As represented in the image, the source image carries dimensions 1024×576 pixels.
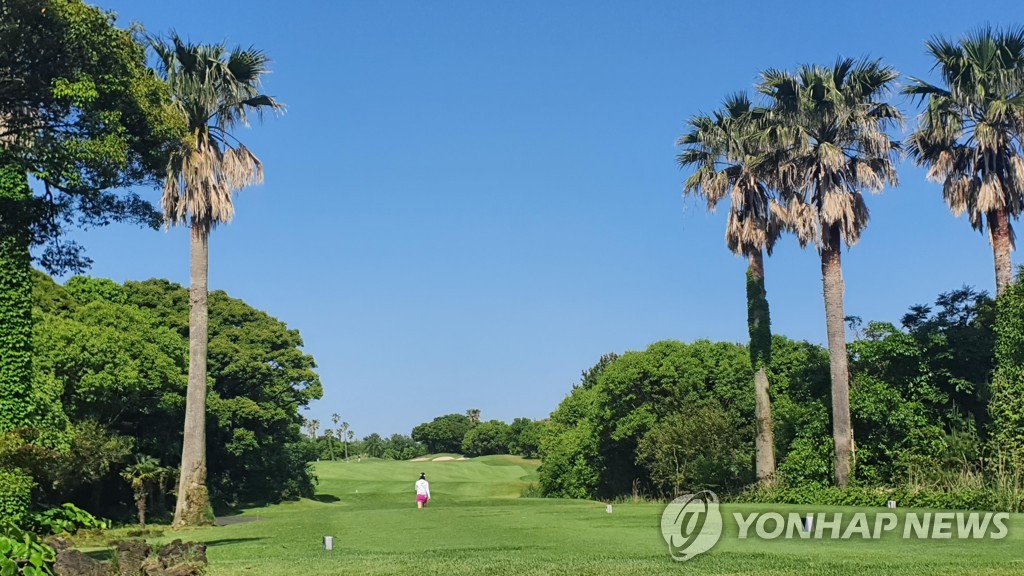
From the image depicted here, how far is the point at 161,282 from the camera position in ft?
141

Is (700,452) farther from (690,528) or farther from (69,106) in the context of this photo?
(69,106)

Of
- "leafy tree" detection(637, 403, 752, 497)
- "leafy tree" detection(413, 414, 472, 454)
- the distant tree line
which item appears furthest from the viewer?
"leafy tree" detection(413, 414, 472, 454)

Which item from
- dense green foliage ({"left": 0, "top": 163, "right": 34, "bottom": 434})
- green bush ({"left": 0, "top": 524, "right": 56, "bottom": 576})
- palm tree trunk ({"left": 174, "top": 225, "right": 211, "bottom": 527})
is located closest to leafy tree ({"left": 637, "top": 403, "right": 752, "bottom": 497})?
palm tree trunk ({"left": 174, "top": 225, "right": 211, "bottom": 527})

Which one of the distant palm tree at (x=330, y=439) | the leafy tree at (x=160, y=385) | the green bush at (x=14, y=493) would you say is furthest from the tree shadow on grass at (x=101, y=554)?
the distant palm tree at (x=330, y=439)

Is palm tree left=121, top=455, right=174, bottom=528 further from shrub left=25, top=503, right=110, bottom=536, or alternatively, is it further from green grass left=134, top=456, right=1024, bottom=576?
shrub left=25, top=503, right=110, bottom=536

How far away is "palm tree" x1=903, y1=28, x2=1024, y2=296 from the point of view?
1136 inches

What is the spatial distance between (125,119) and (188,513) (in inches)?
629

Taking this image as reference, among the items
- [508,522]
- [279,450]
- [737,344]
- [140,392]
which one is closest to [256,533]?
[508,522]

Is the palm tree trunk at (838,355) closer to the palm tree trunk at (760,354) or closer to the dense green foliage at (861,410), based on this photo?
the dense green foliage at (861,410)

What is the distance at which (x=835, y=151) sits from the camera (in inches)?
1207

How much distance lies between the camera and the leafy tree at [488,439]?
125 m

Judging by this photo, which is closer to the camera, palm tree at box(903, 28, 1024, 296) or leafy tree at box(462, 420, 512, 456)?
palm tree at box(903, 28, 1024, 296)

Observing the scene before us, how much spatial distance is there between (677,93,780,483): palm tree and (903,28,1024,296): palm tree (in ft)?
19.4

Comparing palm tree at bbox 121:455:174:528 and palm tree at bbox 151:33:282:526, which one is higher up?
palm tree at bbox 151:33:282:526
